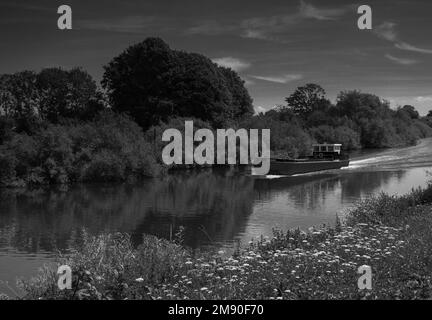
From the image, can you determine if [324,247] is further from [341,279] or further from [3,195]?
[3,195]

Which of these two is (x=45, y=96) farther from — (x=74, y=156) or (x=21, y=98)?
(x=74, y=156)

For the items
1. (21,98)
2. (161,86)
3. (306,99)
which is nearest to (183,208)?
(21,98)

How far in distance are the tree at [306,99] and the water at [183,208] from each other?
63942 mm

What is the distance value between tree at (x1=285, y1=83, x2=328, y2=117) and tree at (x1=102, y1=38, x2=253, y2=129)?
162 ft

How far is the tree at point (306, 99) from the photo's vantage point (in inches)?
4887

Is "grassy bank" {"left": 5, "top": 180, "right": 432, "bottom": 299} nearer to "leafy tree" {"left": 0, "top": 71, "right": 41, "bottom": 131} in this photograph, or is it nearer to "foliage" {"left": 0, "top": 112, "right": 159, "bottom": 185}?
"foliage" {"left": 0, "top": 112, "right": 159, "bottom": 185}

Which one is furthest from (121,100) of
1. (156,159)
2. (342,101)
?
(342,101)

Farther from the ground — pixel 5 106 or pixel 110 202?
pixel 5 106

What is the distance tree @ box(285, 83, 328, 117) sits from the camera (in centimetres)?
12413

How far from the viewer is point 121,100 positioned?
76.7 m

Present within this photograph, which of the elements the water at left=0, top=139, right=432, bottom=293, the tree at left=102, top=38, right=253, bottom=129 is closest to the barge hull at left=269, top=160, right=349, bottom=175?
the water at left=0, top=139, right=432, bottom=293

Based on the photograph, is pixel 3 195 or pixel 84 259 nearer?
pixel 84 259

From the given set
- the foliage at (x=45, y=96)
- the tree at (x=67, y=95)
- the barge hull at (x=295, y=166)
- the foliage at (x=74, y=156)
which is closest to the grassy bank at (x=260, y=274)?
the foliage at (x=74, y=156)
